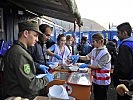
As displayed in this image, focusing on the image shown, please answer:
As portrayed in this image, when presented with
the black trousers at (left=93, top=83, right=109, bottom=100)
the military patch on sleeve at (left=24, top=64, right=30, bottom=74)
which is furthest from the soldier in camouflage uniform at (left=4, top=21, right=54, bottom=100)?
the black trousers at (left=93, top=83, right=109, bottom=100)

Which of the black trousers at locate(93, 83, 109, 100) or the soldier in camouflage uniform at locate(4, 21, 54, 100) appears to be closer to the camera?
the soldier in camouflage uniform at locate(4, 21, 54, 100)

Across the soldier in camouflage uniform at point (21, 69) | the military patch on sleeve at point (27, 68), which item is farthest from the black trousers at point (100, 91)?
the military patch on sleeve at point (27, 68)

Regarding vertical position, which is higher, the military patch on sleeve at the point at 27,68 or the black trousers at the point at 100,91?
the military patch on sleeve at the point at 27,68

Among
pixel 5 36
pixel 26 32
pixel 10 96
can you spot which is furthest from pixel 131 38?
pixel 5 36

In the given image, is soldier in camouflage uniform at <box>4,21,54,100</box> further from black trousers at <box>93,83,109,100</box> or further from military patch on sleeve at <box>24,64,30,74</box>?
black trousers at <box>93,83,109,100</box>

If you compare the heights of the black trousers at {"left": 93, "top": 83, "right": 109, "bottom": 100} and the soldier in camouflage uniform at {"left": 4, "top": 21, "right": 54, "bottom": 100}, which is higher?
the soldier in camouflage uniform at {"left": 4, "top": 21, "right": 54, "bottom": 100}

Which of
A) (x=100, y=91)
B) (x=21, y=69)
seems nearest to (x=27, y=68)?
(x=21, y=69)

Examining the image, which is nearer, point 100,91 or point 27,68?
point 27,68

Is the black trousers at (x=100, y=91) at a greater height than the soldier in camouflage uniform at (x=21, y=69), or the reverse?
the soldier in camouflage uniform at (x=21, y=69)

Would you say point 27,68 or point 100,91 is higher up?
point 27,68

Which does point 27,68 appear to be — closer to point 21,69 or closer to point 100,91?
point 21,69

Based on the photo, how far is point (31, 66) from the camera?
8.46 feet

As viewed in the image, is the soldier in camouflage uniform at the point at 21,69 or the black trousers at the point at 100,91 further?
the black trousers at the point at 100,91

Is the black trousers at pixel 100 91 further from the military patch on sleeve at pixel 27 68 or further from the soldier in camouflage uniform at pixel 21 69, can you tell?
the military patch on sleeve at pixel 27 68
